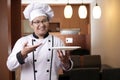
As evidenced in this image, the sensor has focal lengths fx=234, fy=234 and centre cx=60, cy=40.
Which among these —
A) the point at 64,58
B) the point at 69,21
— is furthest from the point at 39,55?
the point at 69,21

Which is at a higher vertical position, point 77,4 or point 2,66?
point 77,4

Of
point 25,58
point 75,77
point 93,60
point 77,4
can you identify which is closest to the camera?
point 25,58

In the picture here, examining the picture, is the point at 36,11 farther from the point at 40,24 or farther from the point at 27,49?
the point at 27,49

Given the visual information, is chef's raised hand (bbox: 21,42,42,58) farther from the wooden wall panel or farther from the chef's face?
the wooden wall panel

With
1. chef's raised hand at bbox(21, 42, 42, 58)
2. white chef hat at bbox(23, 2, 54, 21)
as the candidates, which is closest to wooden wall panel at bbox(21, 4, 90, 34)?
white chef hat at bbox(23, 2, 54, 21)

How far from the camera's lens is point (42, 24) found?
1392mm

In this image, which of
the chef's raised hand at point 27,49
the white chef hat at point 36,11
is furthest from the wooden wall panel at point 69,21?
the chef's raised hand at point 27,49

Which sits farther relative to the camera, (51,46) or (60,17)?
(60,17)

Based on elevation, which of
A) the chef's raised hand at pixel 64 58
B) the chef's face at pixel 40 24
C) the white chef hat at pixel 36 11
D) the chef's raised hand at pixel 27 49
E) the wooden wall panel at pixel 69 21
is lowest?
the chef's raised hand at pixel 64 58

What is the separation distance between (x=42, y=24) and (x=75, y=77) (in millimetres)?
1965

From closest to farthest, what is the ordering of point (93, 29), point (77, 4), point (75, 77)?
point (75, 77) → point (93, 29) → point (77, 4)

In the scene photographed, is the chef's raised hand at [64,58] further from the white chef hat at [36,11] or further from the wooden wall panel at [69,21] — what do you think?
the wooden wall panel at [69,21]

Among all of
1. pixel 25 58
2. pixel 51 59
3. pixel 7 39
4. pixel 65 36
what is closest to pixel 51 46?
pixel 51 59

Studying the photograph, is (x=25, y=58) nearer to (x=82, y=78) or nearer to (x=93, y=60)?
(x=82, y=78)
